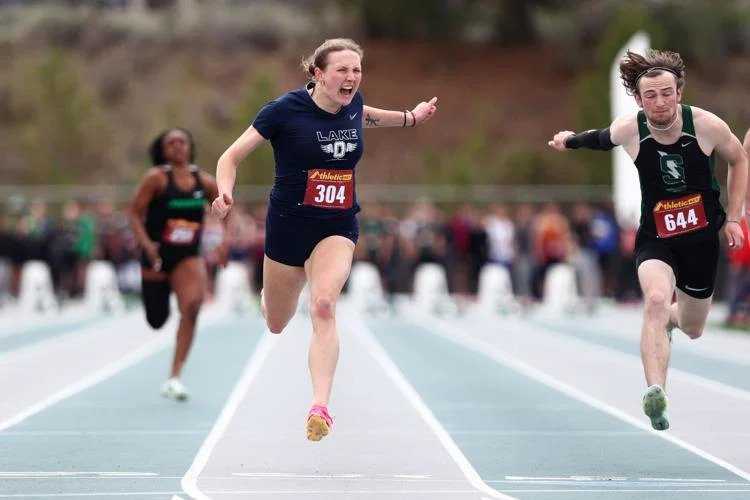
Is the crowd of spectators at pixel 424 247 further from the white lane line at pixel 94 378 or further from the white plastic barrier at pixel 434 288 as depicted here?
the white lane line at pixel 94 378

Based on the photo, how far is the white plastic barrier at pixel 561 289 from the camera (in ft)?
87.0

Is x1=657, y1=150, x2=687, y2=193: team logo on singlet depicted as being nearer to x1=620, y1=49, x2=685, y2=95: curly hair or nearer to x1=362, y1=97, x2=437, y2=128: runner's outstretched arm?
x1=620, y1=49, x2=685, y2=95: curly hair

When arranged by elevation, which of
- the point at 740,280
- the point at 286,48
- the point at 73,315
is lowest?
the point at 73,315

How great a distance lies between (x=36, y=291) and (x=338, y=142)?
19.6 meters

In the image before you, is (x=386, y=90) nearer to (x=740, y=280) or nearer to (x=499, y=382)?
(x=740, y=280)

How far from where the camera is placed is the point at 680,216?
8500 millimetres

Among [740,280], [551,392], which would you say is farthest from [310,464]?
[740,280]

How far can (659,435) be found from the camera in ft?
31.1

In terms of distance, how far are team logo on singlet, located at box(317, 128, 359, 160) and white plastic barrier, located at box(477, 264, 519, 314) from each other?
61.1 feet

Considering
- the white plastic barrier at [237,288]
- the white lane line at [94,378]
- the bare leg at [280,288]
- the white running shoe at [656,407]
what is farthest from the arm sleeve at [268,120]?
the white plastic barrier at [237,288]

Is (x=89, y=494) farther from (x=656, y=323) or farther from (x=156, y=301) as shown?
(x=156, y=301)

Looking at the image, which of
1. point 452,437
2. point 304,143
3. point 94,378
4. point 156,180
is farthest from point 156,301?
point 304,143

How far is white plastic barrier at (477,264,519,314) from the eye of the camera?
88.4 ft

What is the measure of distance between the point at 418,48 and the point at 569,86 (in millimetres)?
7258
